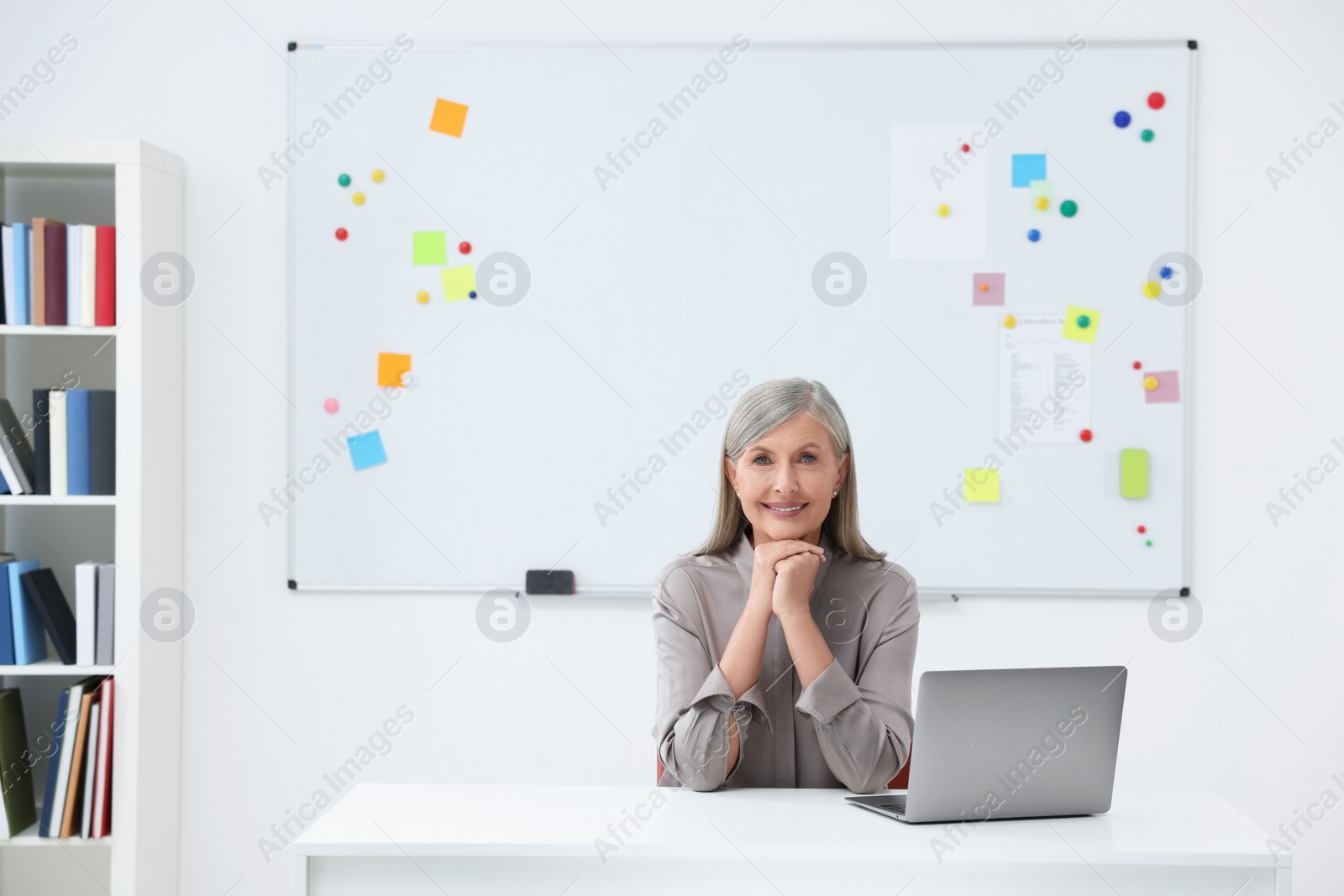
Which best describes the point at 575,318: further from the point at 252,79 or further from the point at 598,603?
the point at 252,79

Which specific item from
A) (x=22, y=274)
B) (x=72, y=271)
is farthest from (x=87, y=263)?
(x=22, y=274)

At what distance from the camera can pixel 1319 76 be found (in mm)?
2559

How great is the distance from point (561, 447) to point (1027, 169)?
1336mm

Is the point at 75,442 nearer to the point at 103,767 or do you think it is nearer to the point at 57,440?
the point at 57,440

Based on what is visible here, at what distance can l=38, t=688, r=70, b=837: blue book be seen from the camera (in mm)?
2350

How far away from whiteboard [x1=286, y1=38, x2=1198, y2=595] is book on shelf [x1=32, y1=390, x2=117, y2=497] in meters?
0.40

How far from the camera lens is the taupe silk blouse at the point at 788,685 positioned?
152cm

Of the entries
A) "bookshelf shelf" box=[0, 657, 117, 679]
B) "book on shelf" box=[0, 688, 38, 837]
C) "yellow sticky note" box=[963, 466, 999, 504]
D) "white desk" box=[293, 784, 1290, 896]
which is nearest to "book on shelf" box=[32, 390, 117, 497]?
"bookshelf shelf" box=[0, 657, 117, 679]

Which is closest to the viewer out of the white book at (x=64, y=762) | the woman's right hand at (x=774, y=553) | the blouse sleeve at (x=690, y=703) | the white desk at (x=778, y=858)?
the white desk at (x=778, y=858)

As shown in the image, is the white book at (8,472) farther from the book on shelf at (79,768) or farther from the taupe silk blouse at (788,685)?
the taupe silk blouse at (788,685)

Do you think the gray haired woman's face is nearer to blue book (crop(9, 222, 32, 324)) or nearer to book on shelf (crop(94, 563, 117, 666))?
book on shelf (crop(94, 563, 117, 666))

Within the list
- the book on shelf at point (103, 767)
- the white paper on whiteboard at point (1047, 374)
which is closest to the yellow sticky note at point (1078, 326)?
the white paper on whiteboard at point (1047, 374)

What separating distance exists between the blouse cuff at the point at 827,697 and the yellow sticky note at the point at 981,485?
1173mm

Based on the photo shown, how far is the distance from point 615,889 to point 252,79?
2.22m
